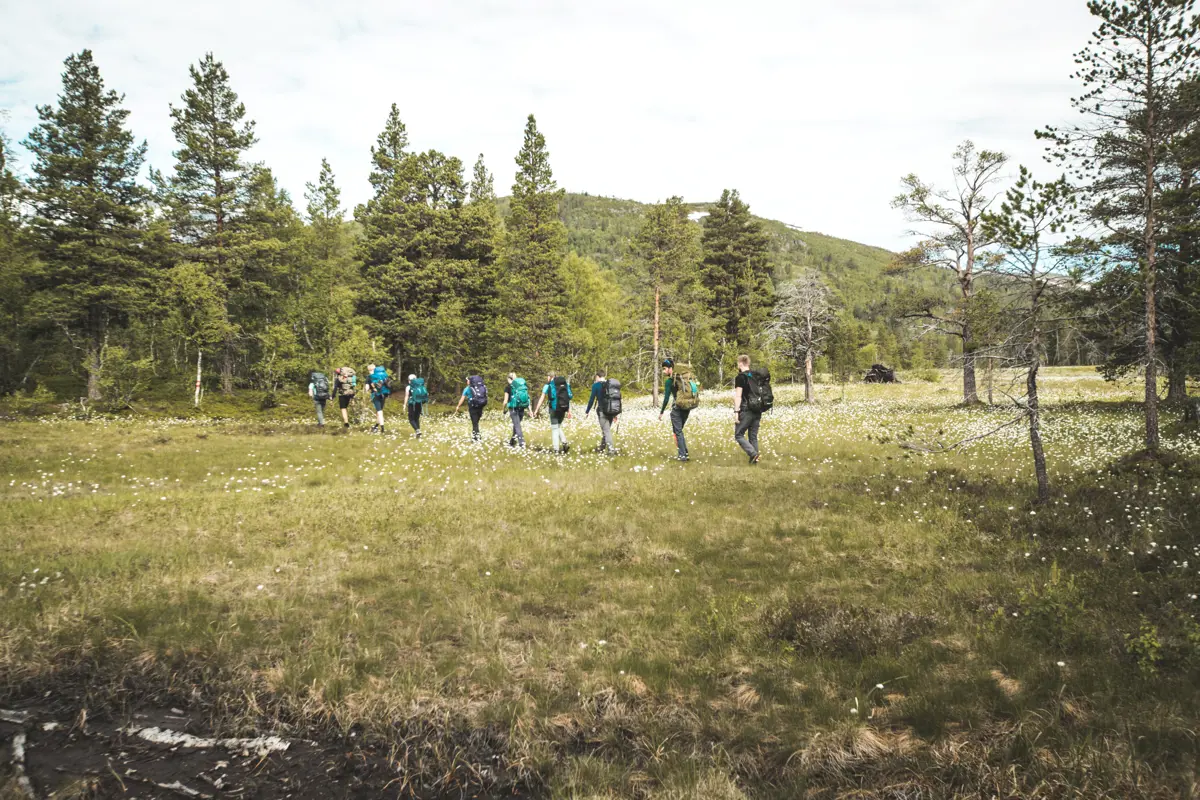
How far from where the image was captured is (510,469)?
559 inches

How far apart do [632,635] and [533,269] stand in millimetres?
34568

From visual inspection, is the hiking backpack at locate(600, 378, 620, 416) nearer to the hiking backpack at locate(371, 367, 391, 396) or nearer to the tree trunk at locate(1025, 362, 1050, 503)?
the tree trunk at locate(1025, 362, 1050, 503)

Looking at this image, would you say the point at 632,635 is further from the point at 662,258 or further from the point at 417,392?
the point at 662,258

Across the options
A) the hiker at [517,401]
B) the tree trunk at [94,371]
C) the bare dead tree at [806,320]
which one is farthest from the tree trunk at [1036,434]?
the tree trunk at [94,371]

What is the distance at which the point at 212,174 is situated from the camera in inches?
1473

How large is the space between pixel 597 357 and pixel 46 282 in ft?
131

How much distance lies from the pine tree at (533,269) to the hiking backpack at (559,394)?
70.7 ft

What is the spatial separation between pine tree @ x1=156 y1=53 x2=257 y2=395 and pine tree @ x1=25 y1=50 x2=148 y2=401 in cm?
281

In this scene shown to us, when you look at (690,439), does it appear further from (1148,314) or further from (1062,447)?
(1148,314)

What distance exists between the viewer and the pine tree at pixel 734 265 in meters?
53.4

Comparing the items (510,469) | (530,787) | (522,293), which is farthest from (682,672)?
(522,293)

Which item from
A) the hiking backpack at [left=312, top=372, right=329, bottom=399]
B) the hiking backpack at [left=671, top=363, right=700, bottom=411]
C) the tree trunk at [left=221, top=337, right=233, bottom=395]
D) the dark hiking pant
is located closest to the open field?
the dark hiking pant

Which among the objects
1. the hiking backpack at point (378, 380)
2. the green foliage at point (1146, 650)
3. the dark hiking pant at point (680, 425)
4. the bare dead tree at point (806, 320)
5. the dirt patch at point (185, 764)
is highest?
the bare dead tree at point (806, 320)

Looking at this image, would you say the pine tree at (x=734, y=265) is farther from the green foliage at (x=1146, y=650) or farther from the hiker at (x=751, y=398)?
the green foliage at (x=1146, y=650)
